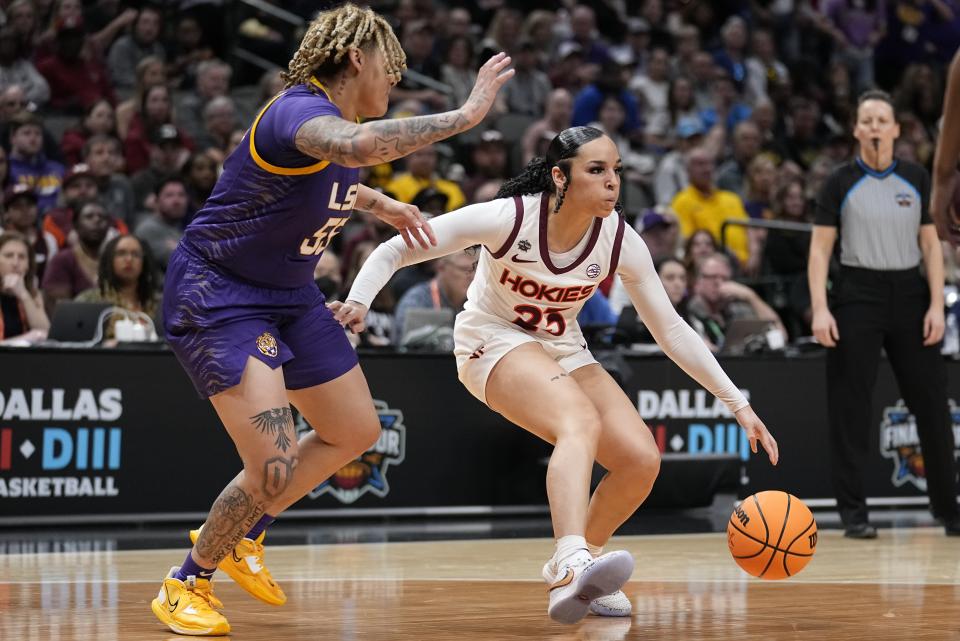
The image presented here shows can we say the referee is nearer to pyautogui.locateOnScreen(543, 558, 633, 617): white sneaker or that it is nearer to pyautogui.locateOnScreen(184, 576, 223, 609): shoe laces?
pyautogui.locateOnScreen(543, 558, 633, 617): white sneaker

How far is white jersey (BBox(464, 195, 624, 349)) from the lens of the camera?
546 centimetres

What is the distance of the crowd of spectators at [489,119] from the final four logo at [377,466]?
0.92 metres

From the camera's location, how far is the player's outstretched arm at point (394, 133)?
162 inches

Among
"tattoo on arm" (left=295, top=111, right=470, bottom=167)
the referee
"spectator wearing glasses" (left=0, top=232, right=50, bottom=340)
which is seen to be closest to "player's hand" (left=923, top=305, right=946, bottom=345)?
the referee

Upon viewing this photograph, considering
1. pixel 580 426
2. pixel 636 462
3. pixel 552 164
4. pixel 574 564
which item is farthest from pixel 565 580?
pixel 552 164

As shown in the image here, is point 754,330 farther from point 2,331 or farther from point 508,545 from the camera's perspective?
point 2,331

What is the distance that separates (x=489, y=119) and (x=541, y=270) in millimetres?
9449

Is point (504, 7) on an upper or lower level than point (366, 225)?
upper

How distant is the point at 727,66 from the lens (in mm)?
17109

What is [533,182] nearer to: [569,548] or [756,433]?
[756,433]

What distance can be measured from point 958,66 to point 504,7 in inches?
527

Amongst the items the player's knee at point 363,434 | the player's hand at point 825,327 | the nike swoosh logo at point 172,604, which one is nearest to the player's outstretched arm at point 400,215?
the player's knee at point 363,434

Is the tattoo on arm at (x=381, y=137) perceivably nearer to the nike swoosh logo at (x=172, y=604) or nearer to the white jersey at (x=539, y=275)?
the white jersey at (x=539, y=275)

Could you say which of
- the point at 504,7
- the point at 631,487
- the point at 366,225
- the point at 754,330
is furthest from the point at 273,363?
the point at 504,7
